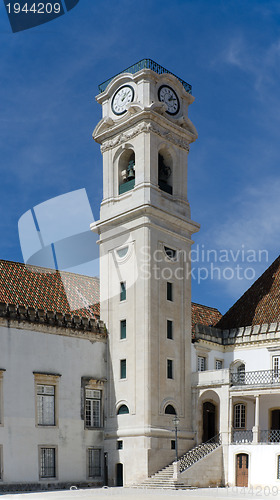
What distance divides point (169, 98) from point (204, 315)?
55.2 feet

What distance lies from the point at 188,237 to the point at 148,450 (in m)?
13.9

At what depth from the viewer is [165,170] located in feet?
144

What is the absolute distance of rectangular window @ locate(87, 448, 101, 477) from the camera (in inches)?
1532

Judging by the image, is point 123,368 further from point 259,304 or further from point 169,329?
point 259,304

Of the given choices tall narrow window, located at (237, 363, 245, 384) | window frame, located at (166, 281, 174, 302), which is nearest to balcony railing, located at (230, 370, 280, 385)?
tall narrow window, located at (237, 363, 245, 384)

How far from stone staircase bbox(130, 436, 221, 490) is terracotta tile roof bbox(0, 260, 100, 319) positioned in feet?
34.1

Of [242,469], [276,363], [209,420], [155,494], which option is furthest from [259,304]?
[155,494]

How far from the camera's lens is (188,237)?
43.5 m

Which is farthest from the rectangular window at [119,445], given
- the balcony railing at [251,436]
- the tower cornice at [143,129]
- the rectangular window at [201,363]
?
the tower cornice at [143,129]

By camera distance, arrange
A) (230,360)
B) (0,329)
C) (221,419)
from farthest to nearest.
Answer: (230,360)
(221,419)
(0,329)

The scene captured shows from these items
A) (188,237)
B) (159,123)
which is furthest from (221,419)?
(159,123)

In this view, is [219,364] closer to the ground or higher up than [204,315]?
closer to the ground

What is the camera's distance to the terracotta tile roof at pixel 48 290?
40.4 m

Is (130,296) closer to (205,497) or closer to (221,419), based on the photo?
(221,419)
